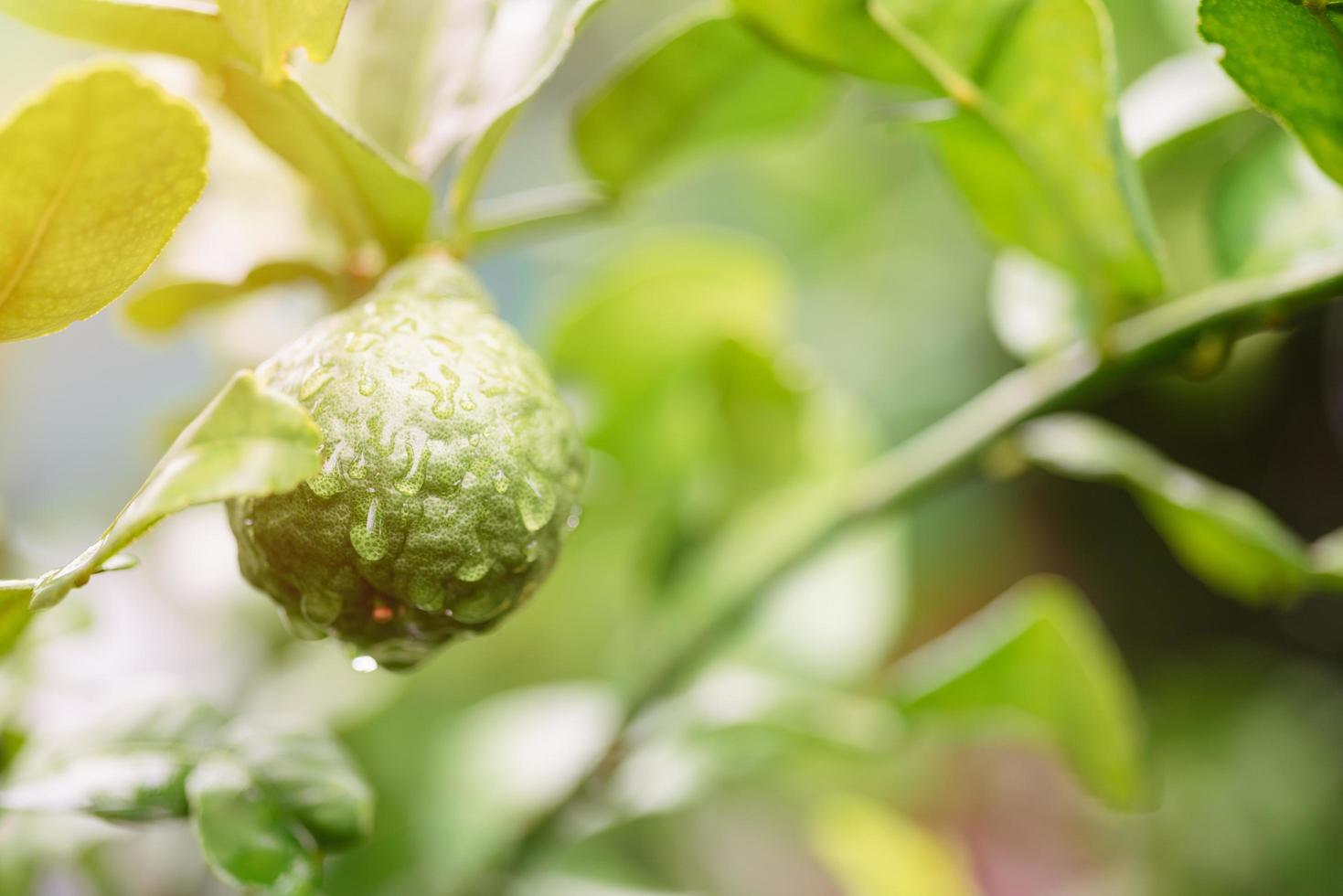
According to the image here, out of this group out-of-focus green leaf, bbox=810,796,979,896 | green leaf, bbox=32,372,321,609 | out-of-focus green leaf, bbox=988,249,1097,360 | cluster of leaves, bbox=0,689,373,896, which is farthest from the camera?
out-of-focus green leaf, bbox=810,796,979,896

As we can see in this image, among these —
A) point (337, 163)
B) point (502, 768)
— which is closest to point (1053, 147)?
point (337, 163)

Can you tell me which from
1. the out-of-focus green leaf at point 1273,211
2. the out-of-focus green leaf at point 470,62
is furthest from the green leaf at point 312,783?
the out-of-focus green leaf at point 1273,211

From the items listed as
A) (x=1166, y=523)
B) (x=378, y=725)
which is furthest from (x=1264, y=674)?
(x=378, y=725)

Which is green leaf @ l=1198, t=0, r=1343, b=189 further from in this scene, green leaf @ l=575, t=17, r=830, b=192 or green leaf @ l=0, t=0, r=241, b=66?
green leaf @ l=0, t=0, r=241, b=66

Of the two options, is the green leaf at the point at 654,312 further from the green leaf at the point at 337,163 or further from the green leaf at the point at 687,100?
the green leaf at the point at 337,163

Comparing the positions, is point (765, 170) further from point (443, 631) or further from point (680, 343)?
Answer: point (443, 631)

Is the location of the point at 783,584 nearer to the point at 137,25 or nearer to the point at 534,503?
the point at 534,503

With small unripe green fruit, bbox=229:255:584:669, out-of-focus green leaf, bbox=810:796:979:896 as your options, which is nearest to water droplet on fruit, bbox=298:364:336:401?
small unripe green fruit, bbox=229:255:584:669
